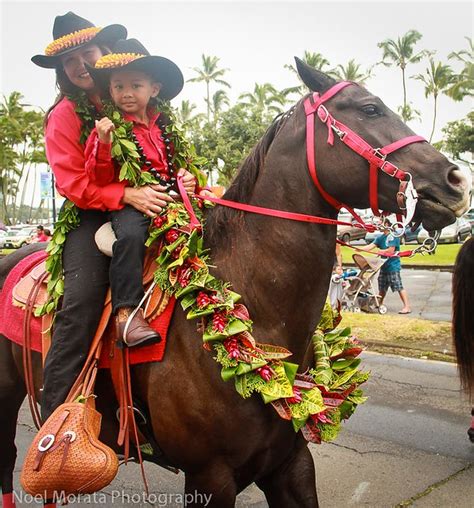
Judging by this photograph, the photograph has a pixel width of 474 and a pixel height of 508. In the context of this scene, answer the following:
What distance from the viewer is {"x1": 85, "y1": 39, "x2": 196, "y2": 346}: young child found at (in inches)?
101

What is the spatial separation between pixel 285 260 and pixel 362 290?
364 inches

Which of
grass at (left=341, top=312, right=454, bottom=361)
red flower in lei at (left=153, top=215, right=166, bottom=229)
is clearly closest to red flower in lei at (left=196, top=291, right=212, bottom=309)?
red flower in lei at (left=153, top=215, right=166, bottom=229)

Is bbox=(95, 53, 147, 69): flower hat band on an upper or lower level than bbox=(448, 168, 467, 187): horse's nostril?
upper

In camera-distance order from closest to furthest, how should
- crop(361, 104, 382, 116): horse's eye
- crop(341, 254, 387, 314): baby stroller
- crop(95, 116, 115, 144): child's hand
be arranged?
1. crop(361, 104, 382, 116): horse's eye
2. crop(95, 116, 115, 144): child's hand
3. crop(341, 254, 387, 314): baby stroller

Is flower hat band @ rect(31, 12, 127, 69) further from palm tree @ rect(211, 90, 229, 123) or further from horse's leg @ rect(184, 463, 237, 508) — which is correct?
palm tree @ rect(211, 90, 229, 123)

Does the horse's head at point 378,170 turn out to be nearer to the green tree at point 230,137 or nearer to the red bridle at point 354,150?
the red bridle at point 354,150

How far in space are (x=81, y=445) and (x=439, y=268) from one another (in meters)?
17.0

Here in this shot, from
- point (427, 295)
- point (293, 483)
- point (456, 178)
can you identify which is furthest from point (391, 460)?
point (427, 295)

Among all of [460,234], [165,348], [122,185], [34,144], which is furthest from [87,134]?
[34,144]

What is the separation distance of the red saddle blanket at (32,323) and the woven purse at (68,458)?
351mm

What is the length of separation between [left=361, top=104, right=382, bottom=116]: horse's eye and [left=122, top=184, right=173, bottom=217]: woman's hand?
107 centimetres

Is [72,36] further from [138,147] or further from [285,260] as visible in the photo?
[285,260]

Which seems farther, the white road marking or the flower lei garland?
the white road marking

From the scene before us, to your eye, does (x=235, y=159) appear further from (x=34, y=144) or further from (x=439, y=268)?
(x=34, y=144)
